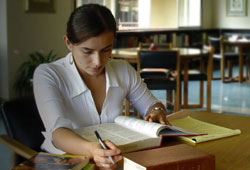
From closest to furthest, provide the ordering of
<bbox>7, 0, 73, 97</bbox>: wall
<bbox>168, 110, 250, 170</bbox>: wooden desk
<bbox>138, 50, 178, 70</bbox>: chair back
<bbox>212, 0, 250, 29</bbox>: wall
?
<bbox>168, 110, 250, 170</bbox>: wooden desk, <bbox>138, 50, 178, 70</bbox>: chair back, <bbox>7, 0, 73, 97</bbox>: wall, <bbox>212, 0, 250, 29</bbox>: wall

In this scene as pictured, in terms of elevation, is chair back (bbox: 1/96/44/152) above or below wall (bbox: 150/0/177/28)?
below

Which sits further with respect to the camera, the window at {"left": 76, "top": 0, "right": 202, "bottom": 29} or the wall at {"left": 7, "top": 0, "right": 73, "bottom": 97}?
the window at {"left": 76, "top": 0, "right": 202, "bottom": 29}

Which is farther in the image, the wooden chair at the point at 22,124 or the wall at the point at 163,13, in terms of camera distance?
the wall at the point at 163,13

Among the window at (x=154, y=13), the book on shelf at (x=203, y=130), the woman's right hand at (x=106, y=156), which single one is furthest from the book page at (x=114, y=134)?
the window at (x=154, y=13)

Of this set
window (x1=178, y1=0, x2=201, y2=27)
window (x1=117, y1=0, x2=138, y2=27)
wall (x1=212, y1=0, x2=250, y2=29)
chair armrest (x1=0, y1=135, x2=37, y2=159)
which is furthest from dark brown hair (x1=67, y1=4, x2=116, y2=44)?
wall (x1=212, y1=0, x2=250, y2=29)

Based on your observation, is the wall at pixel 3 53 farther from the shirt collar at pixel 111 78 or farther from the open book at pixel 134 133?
the open book at pixel 134 133

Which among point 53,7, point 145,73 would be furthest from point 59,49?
point 145,73

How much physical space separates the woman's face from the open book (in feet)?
0.80

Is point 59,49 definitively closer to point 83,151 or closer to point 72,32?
point 72,32

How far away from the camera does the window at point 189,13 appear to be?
8.96 meters

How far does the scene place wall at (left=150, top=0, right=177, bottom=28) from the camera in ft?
27.3

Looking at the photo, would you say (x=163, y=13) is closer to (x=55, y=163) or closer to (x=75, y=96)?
(x=75, y=96)

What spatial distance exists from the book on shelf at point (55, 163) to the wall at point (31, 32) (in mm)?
3974

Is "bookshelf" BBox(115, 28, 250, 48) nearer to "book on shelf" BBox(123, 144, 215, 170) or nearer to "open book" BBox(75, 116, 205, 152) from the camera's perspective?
"open book" BBox(75, 116, 205, 152)
